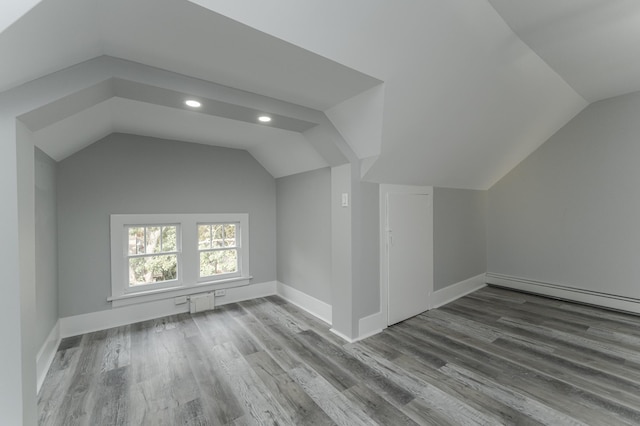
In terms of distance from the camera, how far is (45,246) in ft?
7.89

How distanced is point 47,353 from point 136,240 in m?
1.37

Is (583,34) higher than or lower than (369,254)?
higher

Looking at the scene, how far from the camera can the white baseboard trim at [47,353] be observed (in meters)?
2.13

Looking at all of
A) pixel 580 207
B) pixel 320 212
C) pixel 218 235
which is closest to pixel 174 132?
pixel 218 235

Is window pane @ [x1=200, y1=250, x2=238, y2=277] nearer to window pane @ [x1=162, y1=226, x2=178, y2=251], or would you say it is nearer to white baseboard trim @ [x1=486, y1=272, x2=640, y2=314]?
window pane @ [x1=162, y1=226, x2=178, y2=251]

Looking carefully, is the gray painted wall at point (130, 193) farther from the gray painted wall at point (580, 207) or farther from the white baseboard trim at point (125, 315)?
the gray painted wall at point (580, 207)

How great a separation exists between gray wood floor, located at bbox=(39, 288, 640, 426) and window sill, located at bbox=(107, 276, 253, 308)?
1.04 feet

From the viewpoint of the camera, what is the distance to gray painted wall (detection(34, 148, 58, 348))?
2.19 meters

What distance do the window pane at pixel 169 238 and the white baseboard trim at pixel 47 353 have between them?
4.12 ft

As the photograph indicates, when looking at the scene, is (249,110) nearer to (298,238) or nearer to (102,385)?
(298,238)

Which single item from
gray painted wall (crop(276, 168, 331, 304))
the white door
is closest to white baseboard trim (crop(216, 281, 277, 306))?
gray painted wall (crop(276, 168, 331, 304))

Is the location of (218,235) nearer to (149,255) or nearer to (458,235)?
(149,255)

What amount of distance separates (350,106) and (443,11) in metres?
0.91

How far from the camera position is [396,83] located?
2115 millimetres
